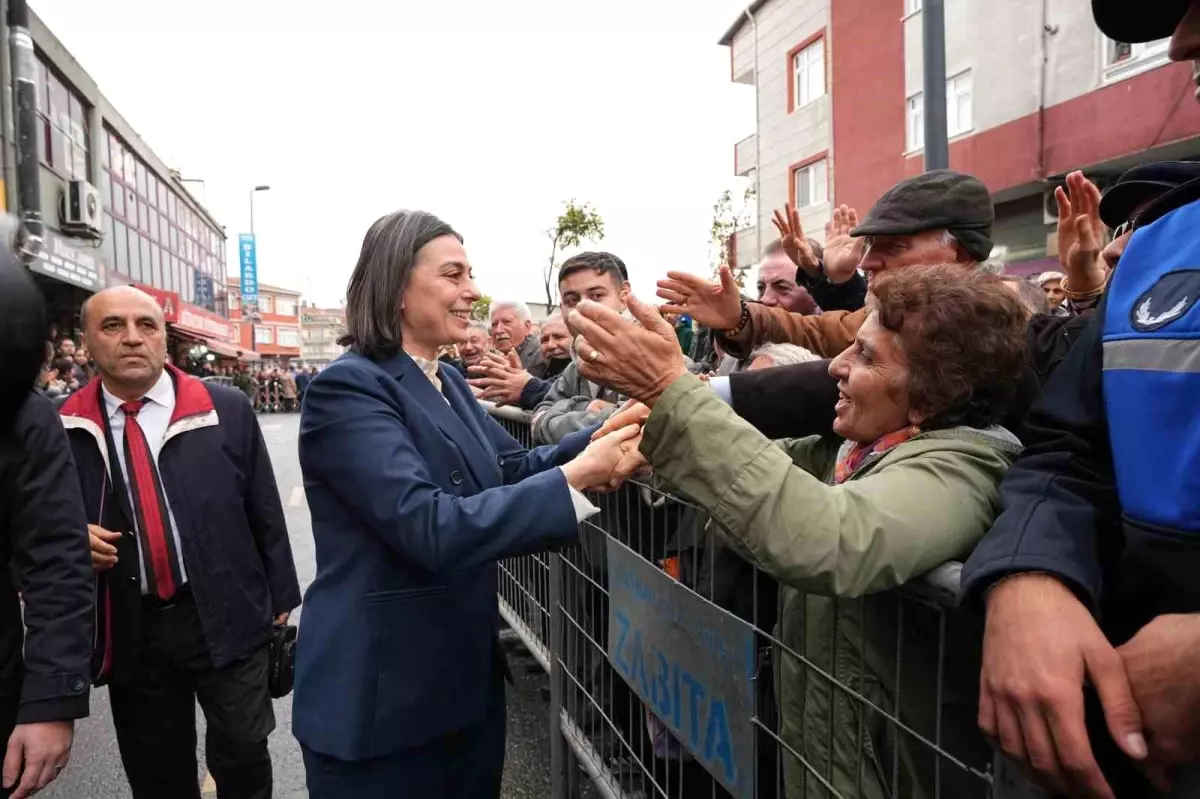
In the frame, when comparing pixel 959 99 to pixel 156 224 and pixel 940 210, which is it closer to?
pixel 940 210

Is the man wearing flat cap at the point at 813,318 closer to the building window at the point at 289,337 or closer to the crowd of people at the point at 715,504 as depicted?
the crowd of people at the point at 715,504

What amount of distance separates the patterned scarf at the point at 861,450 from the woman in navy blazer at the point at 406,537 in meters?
0.51

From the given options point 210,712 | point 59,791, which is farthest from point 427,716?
point 59,791

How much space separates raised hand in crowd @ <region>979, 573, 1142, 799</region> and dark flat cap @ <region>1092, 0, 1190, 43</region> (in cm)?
90

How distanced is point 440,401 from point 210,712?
1.51 m

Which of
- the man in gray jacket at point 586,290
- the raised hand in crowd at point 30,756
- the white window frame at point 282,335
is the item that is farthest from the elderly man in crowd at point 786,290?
the white window frame at point 282,335

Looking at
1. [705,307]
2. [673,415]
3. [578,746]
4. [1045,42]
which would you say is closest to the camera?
[673,415]

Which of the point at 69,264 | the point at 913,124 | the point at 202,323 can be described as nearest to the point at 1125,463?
the point at 913,124

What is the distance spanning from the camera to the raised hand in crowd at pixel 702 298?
258 cm

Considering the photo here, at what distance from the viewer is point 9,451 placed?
0.93 m

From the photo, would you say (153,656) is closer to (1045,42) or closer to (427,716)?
(427,716)

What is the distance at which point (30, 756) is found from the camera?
1.97m

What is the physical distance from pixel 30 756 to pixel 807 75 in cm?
2191

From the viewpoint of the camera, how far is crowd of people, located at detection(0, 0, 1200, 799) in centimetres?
103
